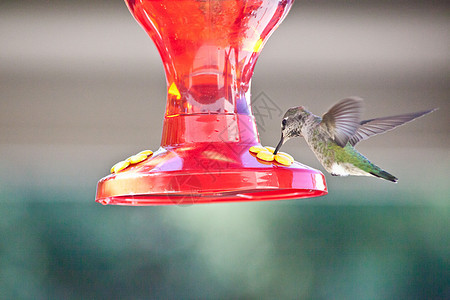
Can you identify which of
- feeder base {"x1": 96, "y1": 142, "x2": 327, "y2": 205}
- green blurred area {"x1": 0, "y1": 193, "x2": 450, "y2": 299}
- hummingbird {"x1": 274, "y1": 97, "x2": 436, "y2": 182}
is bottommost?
green blurred area {"x1": 0, "y1": 193, "x2": 450, "y2": 299}

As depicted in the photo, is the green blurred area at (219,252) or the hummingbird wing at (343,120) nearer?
the hummingbird wing at (343,120)

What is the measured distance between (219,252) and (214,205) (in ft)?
1.48

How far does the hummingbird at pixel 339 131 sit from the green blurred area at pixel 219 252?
3571 mm

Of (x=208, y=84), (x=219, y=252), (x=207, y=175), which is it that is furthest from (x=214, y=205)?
(x=207, y=175)

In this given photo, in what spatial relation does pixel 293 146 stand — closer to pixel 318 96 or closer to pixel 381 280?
pixel 318 96

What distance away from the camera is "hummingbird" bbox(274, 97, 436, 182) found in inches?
89.4

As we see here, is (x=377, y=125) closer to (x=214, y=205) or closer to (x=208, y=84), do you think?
(x=208, y=84)

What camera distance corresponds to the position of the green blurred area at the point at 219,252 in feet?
19.5

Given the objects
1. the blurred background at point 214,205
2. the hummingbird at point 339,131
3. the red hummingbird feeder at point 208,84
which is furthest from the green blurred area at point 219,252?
the red hummingbird feeder at point 208,84

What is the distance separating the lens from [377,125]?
8.04 ft

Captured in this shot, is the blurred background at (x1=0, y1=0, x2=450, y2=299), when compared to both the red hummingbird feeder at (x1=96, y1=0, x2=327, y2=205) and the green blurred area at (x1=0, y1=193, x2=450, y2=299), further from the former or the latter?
the red hummingbird feeder at (x1=96, y1=0, x2=327, y2=205)

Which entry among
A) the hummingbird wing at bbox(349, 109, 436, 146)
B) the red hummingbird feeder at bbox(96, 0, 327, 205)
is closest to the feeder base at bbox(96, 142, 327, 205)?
the red hummingbird feeder at bbox(96, 0, 327, 205)

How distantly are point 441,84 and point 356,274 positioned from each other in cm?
208

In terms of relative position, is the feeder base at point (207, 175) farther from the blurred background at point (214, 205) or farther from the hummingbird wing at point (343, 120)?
the blurred background at point (214, 205)
